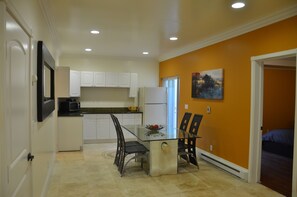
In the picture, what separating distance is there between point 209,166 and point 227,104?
126 cm

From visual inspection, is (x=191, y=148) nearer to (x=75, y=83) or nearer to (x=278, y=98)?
(x=278, y=98)

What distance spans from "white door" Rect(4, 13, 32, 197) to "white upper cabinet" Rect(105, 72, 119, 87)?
5014 mm

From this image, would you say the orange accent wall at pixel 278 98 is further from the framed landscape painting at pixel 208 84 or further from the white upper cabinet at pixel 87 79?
the white upper cabinet at pixel 87 79

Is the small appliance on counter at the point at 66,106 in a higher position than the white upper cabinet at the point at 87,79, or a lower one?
lower

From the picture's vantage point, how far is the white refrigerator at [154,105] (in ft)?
23.2

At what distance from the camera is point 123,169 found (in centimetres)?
425

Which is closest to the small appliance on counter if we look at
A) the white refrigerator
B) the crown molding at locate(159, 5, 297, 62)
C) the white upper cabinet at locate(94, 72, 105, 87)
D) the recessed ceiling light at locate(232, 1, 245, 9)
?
the white upper cabinet at locate(94, 72, 105, 87)

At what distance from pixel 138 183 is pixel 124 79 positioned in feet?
13.1

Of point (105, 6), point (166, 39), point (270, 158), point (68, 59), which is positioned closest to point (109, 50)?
point (68, 59)

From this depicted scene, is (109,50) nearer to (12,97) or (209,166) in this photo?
(209,166)

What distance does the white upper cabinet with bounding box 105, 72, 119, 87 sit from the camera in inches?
282

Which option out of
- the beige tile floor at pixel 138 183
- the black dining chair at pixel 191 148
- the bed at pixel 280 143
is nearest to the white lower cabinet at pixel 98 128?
the beige tile floor at pixel 138 183

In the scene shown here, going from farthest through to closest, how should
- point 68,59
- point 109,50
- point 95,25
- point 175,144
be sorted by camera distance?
point 68,59 → point 109,50 → point 175,144 → point 95,25

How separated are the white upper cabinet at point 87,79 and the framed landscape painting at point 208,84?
3016 millimetres
